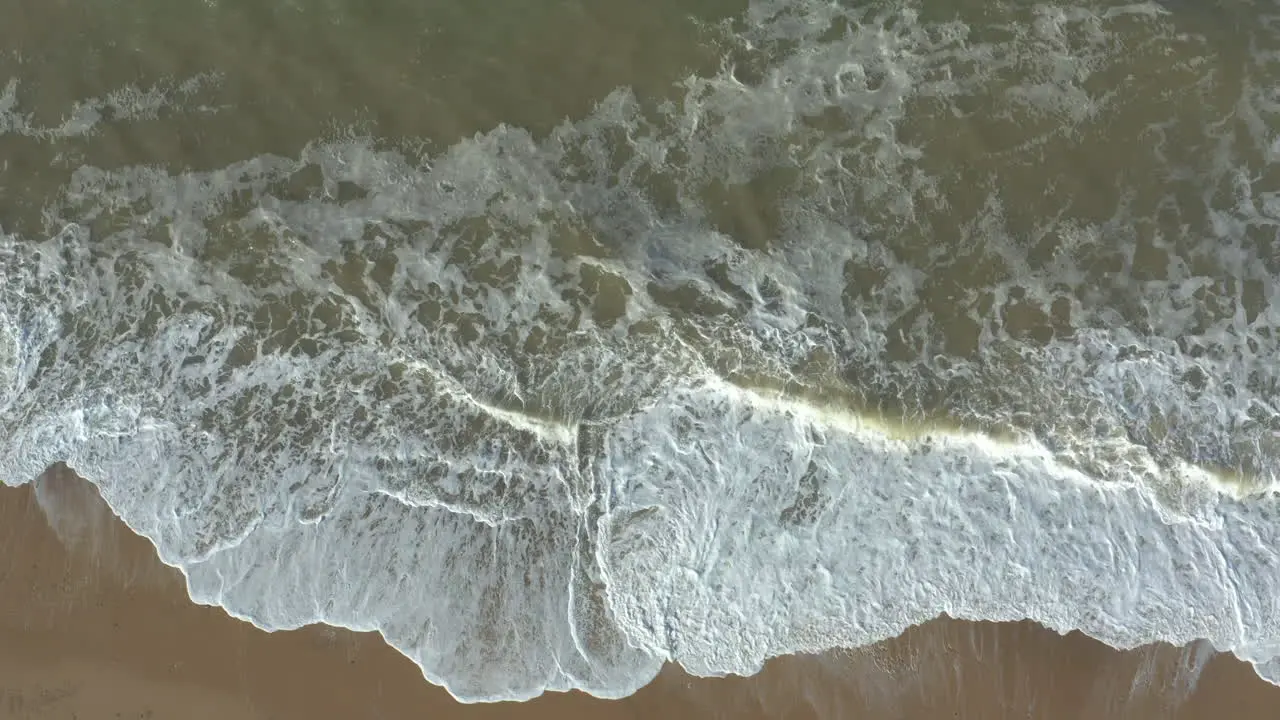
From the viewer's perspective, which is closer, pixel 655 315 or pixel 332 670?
pixel 332 670

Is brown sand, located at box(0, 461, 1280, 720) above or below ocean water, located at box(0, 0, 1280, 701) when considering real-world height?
below

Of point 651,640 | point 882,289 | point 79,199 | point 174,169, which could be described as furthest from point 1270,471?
point 79,199

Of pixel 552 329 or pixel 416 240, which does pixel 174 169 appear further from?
pixel 552 329

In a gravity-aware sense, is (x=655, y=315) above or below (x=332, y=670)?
above

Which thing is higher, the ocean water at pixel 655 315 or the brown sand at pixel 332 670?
the ocean water at pixel 655 315
